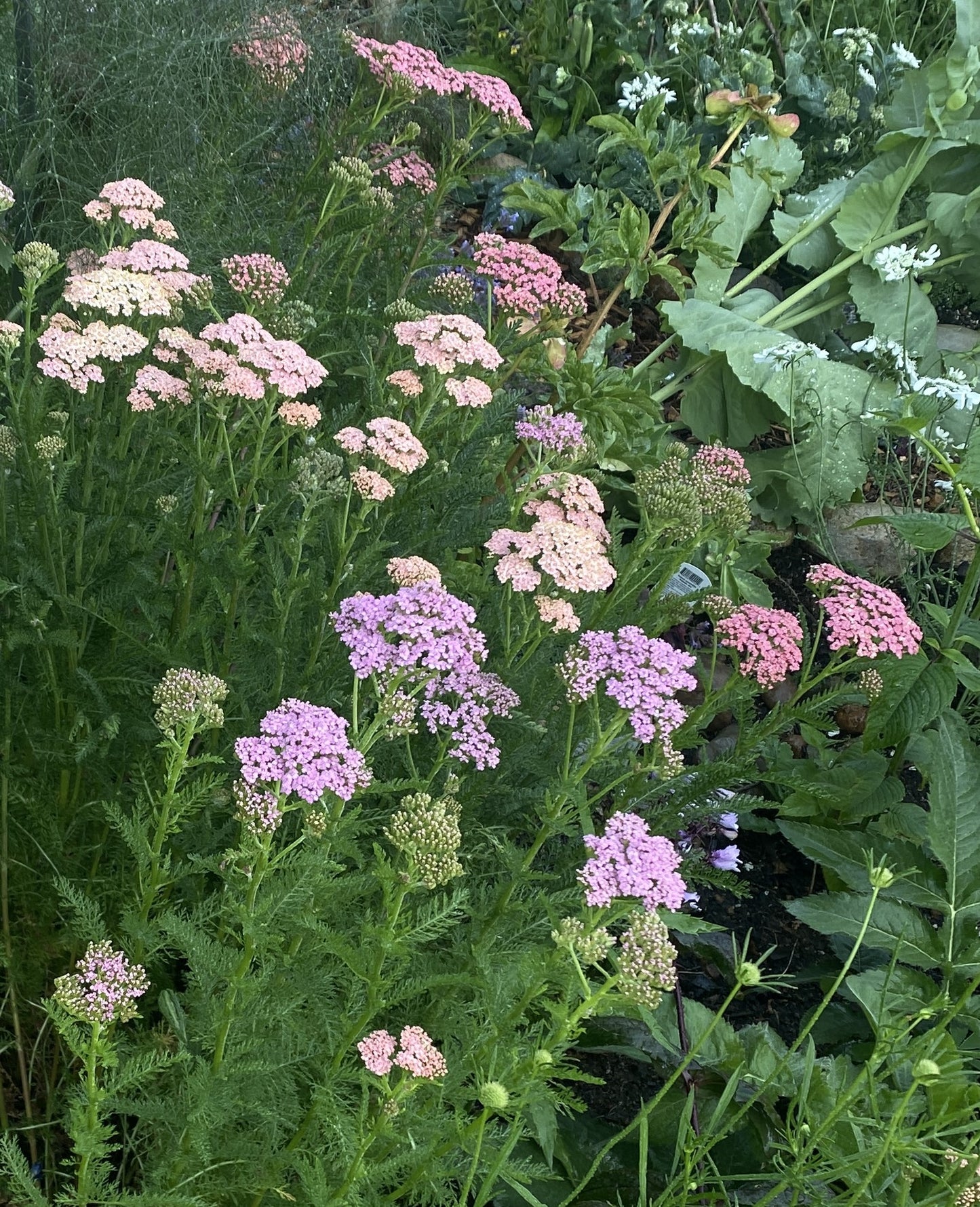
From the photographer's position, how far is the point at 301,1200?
1633 mm

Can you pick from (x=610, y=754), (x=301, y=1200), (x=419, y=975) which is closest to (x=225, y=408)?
(x=610, y=754)

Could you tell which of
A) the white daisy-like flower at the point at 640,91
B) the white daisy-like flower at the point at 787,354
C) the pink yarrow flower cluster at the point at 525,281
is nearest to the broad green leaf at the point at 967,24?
the white daisy-like flower at the point at 640,91

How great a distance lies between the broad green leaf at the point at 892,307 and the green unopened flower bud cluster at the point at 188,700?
138 inches

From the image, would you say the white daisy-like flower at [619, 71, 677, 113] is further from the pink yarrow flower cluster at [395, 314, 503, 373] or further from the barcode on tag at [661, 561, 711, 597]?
the pink yarrow flower cluster at [395, 314, 503, 373]

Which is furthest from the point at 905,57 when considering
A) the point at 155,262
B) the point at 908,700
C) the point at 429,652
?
the point at 429,652

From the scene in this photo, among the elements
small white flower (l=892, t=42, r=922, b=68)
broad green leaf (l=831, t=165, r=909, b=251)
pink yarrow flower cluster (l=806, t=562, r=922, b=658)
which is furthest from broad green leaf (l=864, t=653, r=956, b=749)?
small white flower (l=892, t=42, r=922, b=68)

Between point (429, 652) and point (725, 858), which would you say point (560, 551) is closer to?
point (429, 652)

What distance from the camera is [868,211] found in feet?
14.3

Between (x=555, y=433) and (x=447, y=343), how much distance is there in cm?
28

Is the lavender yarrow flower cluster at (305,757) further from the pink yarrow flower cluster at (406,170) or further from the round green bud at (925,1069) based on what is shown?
the pink yarrow flower cluster at (406,170)

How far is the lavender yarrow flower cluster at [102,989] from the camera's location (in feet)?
4.20

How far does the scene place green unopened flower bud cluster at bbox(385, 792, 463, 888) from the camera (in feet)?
4.29

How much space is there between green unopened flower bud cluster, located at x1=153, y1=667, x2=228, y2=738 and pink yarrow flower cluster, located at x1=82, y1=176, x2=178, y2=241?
3.79 feet

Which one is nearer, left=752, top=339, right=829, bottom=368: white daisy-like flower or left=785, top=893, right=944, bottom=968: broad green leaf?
left=785, top=893, right=944, bottom=968: broad green leaf
